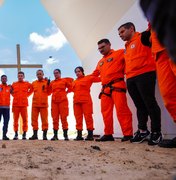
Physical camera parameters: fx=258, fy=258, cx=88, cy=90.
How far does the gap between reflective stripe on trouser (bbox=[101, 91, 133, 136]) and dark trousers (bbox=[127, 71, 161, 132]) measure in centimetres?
23

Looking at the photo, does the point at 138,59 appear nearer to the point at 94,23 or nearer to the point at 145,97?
the point at 145,97

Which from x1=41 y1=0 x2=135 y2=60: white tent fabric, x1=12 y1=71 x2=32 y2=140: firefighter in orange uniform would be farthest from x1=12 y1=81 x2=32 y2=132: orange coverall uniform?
x1=41 y1=0 x2=135 y2=60: white tent fabric

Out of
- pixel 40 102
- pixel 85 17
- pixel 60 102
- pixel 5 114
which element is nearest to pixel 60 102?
pixel 60 102

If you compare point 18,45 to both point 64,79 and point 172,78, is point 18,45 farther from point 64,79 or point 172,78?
point 172,78

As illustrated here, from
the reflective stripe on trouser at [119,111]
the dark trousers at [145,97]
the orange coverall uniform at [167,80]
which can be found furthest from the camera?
the reflective stripe on trouser at [119,111]

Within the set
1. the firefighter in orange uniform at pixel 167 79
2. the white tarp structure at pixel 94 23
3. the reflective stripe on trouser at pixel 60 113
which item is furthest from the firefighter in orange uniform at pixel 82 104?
the firefighter in orange uniform at pixel 167 79

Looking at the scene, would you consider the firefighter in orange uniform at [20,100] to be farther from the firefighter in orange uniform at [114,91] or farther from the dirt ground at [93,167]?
the dirt ground at [93,167]

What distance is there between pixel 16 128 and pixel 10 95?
0.69m

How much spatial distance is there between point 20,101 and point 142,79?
2.86 metres

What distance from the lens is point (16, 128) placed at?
4699 millimetres

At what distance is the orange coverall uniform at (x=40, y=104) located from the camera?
14.8 ft

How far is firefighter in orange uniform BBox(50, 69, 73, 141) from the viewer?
4262 millimetres

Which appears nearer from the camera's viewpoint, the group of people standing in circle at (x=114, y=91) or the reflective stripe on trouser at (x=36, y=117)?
the group of people standing in circle at (x=114, y=91)

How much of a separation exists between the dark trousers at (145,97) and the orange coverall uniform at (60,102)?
5.78 feet
